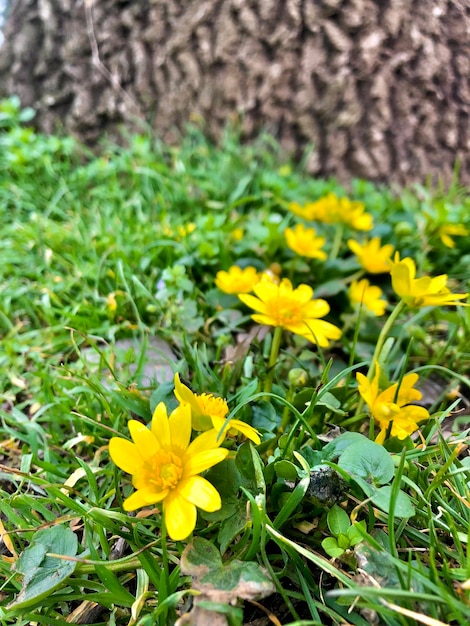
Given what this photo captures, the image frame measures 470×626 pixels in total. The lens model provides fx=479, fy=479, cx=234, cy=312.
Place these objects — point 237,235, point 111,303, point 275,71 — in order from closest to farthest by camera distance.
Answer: point 111,303 → point 237,235 → point 275,71

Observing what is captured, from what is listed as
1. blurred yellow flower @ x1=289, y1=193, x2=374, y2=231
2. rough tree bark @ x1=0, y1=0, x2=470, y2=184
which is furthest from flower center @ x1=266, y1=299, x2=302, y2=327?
rough tree bark @ x1=0, y1=0, x2=470, y2=184

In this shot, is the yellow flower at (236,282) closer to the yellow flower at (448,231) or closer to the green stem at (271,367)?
the green stem at (271,367)

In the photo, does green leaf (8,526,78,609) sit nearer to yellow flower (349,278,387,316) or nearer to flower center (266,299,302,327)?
flower center (266,299,302,327)

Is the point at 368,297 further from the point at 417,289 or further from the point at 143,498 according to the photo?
the point at 143,498

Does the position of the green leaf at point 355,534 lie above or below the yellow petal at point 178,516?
below

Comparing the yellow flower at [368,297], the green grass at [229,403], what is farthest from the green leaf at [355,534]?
the yellow flower at [368,297]

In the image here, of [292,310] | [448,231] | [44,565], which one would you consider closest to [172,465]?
[44,565]
